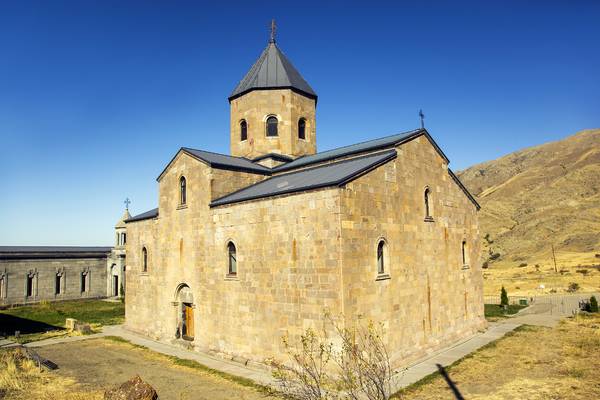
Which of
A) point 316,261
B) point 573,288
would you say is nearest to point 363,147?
point 316,261

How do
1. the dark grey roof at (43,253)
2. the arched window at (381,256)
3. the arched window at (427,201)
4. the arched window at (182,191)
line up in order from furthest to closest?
the dark grey roof at (43,253), the arched window at (182,191), the arched window at (427,201), the arched window at (381,256)

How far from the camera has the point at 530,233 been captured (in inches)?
2327

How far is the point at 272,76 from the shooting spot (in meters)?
20.3

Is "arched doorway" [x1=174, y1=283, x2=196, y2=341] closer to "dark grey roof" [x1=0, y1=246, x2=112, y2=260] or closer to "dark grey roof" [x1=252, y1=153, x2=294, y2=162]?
"dark grey roof" [x1=252, y1=153, x2=294, y2=162]

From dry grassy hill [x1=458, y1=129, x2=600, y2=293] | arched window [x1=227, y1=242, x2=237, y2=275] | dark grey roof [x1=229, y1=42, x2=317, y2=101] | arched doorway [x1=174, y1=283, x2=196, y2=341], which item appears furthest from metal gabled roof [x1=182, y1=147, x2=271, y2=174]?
dry grassy hill [x1=458, y1=129, x2=600, y2=293]

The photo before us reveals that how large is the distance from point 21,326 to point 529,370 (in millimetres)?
23761

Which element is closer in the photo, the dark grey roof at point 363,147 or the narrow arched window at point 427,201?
the dark grey roof at point 363,147

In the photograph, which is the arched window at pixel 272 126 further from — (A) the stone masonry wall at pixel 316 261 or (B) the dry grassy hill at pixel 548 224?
(B) the dry grassy hill at pixel 548 224

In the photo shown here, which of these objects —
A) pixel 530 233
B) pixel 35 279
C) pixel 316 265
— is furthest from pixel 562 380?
pixel 530 233

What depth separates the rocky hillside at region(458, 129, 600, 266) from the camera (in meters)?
51.8

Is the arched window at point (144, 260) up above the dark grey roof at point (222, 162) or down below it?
below

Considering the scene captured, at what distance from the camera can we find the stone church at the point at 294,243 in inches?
450

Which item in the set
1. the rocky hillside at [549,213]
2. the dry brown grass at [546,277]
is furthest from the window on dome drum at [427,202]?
the rocky hillside at [549,213]

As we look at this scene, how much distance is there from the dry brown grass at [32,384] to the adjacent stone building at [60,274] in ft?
67.9
